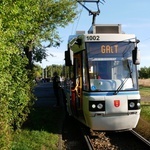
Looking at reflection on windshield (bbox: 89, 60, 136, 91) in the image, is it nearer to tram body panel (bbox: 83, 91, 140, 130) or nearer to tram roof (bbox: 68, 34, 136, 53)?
tram body panel (bbox: 83, 91, 140, 130)

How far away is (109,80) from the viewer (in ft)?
40.4

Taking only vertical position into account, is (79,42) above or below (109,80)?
above

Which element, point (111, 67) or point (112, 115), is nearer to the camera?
point (112, 115)

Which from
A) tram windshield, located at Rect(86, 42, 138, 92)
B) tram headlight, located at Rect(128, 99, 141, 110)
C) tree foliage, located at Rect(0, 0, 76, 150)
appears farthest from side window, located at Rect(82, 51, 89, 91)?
tree foliage, located at Rect(0, 0, 76, 150)

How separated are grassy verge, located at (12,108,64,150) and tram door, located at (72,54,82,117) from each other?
1.01 metres

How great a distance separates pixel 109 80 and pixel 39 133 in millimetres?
2836

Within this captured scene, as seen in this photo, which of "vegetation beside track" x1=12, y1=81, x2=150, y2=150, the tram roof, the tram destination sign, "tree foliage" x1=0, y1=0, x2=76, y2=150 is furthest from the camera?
the tram roof

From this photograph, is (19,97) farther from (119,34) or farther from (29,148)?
(119,34)

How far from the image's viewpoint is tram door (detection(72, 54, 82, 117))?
13.4 meters

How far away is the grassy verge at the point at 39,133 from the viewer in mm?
11078

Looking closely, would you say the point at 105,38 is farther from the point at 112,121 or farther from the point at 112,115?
the point at 112,121

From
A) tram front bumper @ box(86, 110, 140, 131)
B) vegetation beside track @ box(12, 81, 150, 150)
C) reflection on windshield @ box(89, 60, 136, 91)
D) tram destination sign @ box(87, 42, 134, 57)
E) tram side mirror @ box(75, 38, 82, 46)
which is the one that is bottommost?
vegetation beside track @ box(12, 81, 150, 150)

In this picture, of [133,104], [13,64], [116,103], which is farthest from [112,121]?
[13,64]

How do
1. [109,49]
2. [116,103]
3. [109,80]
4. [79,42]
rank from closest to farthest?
[116,103] < [109,80] < [109,49] < [79,42]
